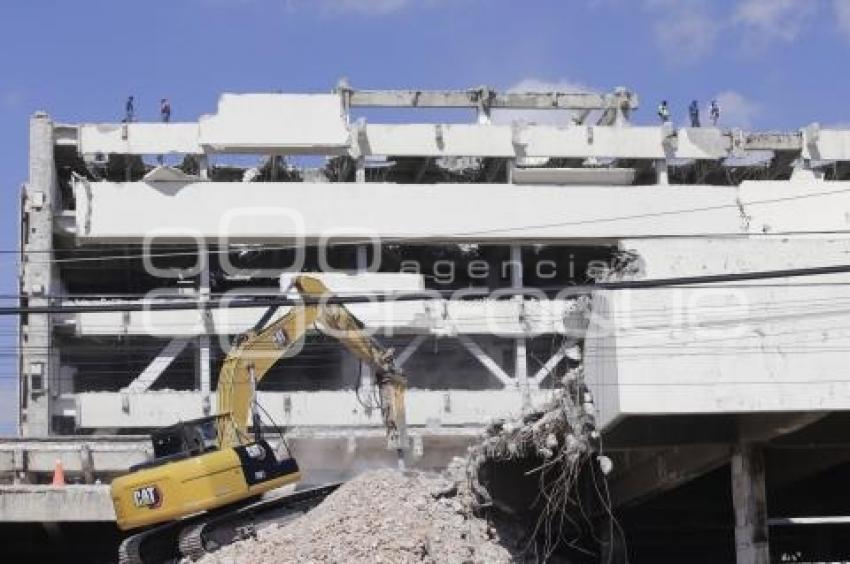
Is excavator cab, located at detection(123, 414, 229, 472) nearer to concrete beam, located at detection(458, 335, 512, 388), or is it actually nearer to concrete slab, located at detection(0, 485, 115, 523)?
concrete slab, located at detection(0, 485, 115, 523)

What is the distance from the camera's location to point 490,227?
55.6 m

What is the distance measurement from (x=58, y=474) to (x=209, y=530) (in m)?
10.3

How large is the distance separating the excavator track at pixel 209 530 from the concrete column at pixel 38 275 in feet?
88.9

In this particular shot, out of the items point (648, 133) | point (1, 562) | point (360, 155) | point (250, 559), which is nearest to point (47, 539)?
point (1, 562)

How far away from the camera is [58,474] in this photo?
3444 cm

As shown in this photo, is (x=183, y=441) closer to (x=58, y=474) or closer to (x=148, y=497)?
(x=148, y=497)

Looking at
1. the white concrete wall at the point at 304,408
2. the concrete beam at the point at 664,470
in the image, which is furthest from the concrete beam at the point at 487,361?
the concrete beam at the point at 664,470

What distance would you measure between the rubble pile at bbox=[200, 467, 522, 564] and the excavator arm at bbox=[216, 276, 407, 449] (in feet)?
9.50

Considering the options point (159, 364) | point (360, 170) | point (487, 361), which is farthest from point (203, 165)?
point (487, 361)

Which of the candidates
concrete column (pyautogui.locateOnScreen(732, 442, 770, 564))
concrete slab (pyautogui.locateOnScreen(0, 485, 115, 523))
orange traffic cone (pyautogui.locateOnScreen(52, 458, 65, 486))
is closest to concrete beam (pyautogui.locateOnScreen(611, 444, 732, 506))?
concrete column (pyautogui.locateOnScreen(732, 442, 770, 564))

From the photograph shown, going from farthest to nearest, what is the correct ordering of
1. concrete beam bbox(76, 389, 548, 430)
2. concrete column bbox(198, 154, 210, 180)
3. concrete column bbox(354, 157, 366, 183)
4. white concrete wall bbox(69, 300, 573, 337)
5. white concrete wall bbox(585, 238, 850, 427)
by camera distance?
concrete column bbox(354, 157, 366, 183) < concrete column bbox(198, 154, 210, 180) < white concrete wall bbox(69, 300, 573, 337) < concrete beam bbox(76, 389, 548, 430) < white concrete wall bbox(585, 238, 850, 427)

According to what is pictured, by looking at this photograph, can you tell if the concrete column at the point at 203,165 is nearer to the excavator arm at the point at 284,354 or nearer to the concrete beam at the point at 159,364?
the concrete beam at the point at 159,364

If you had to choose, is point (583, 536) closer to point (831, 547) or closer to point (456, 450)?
point (831, 547)

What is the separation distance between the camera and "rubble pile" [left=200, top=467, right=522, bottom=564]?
2162cm
